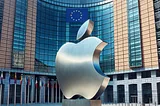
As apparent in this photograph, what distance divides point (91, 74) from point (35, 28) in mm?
51139

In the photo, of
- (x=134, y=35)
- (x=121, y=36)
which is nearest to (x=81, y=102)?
(x=134, y=35)

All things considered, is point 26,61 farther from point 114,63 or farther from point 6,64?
point 114,63

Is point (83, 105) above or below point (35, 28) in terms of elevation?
below

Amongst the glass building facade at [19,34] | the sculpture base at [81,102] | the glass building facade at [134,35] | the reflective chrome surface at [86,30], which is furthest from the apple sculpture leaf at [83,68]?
the glass building facade at [19,34]

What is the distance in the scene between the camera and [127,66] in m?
61.2

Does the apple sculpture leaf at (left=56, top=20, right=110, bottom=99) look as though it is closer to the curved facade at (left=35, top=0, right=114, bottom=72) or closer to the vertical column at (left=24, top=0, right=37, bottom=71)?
the vertical column at (left=24, top=0, right=37, bottom=71)

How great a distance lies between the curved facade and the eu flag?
13.6 ft

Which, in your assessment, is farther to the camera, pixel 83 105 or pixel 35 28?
pixel 35 28

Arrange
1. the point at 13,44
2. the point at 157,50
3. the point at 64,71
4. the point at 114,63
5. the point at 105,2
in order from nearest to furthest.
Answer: the point at 64,71, the point at 157,50, the point at 13,44, the point at 114,63, the point at 105,2

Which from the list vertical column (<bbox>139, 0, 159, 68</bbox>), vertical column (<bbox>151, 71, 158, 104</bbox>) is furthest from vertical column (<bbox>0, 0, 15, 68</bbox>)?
vertical column (<bbox>151, 71, 158, 104</bbox>)

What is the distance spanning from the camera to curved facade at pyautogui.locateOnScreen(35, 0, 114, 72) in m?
68.1

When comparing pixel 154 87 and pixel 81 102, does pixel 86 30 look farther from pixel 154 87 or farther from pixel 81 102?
pixel 154 87

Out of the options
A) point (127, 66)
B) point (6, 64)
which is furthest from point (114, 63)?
point (6, 64)

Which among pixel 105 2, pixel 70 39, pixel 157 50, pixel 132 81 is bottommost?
pixel 132 81
